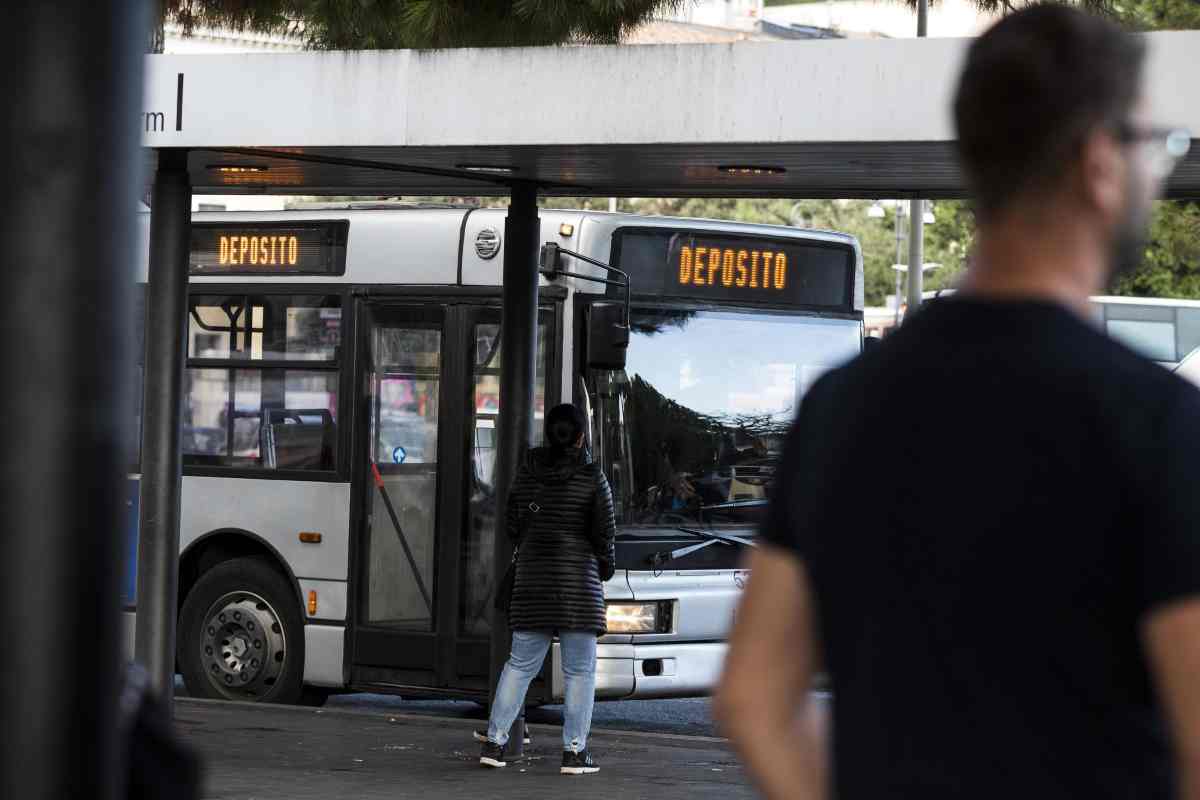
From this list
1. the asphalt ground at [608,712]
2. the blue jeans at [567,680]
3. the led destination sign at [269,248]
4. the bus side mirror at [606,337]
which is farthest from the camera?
the asphalt ground at [608,712]

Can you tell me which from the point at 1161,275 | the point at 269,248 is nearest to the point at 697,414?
the point at 269,248

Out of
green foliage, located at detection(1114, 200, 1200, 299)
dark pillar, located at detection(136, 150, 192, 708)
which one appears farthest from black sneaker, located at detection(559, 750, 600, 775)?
green foliage, located at detection(1114, 200, 1200, 299)

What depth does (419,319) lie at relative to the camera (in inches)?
450

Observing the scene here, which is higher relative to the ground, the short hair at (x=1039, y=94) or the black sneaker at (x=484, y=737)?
the short hair at (x=1039, y=94)

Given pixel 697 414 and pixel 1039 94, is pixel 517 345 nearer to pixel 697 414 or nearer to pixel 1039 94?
pixel 697 414

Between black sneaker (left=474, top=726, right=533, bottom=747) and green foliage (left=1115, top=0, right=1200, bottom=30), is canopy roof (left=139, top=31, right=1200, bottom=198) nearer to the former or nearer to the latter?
black sneaker (left=474, top=726, right=533, bottom=747)

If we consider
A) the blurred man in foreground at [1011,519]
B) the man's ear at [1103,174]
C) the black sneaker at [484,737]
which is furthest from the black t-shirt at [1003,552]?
the black sneaker at [484,737]

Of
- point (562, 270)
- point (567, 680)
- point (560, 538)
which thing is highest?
point (562, 270)

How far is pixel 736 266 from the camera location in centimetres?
1124

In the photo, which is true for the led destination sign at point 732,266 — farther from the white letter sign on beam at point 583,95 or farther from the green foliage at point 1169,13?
the green foliage at point 1169,13

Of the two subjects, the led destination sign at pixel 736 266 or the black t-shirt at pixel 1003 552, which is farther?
the led destination sign at pixel 736 266

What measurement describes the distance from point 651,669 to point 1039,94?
8.86 metres

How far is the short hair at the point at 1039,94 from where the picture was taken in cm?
191

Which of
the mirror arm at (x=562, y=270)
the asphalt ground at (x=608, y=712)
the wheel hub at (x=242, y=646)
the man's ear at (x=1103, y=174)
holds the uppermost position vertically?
the mirror arm at (x=562, y=270)
